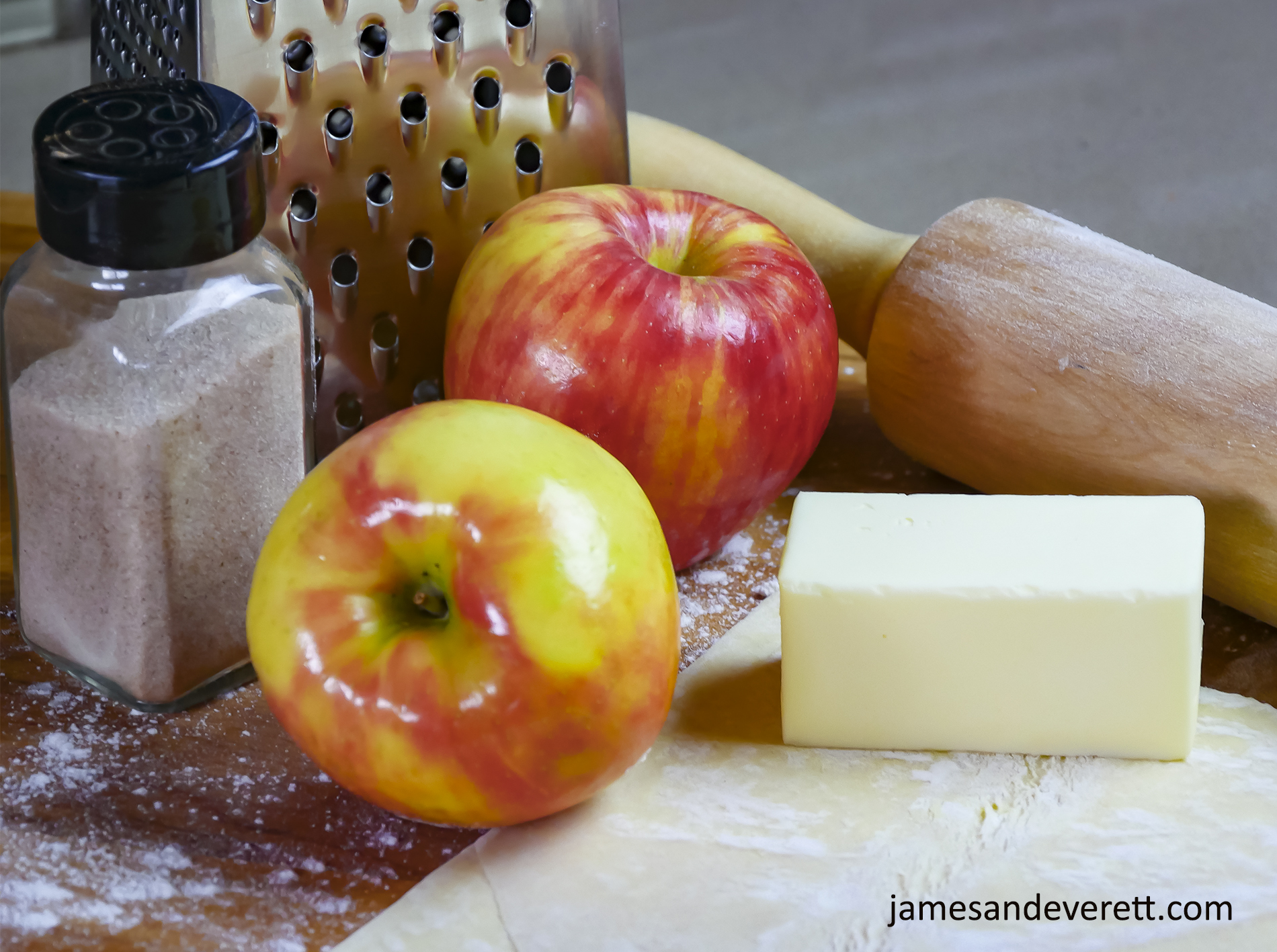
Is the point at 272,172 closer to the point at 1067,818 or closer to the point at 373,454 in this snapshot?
the point at 373,454

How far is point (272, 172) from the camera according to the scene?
2.36 feet

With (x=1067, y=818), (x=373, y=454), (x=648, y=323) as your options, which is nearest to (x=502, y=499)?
(x=373, y=454)

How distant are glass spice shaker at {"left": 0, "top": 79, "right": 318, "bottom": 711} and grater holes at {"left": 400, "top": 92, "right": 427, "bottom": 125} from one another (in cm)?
14

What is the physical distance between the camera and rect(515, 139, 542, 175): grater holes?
791 mm

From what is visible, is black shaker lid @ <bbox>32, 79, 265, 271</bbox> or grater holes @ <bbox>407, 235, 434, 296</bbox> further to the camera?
grater holes @ <bbox>407, 235, 434, 296</bbox>

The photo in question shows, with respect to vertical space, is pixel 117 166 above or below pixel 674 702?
above

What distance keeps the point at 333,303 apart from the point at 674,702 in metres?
0.28

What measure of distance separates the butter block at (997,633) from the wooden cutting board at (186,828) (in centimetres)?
10

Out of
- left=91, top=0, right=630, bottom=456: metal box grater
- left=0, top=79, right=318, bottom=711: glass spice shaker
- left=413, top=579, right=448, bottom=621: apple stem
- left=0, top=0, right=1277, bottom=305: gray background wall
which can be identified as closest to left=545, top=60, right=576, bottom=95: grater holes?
left=91, top=0, right=630, bottom=456: metal box grater

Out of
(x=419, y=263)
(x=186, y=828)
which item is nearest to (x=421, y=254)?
(x=419, y=263)

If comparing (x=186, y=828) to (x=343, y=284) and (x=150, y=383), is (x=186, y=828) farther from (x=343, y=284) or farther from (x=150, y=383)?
(x=343, y=284)

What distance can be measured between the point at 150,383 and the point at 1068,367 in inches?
17.7

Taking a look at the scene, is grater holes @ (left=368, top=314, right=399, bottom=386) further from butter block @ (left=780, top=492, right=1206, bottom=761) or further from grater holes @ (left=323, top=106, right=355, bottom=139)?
butter block @ (left=780, top=492, right=1206, bottom=761)

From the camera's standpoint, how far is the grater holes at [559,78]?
2.54ft
